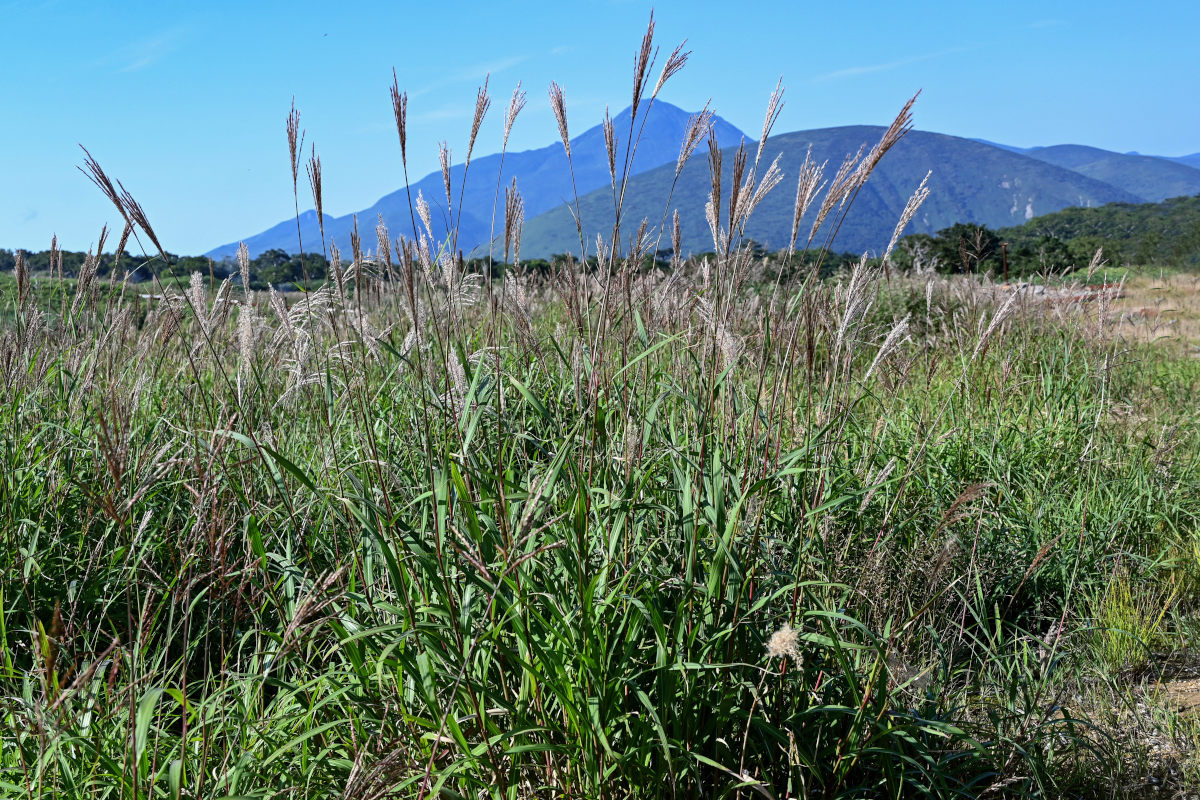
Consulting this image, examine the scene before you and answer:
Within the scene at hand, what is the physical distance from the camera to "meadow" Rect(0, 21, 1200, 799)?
1.41 metres

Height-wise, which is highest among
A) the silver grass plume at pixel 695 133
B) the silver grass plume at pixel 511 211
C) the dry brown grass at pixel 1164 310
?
the silver grass plume at pixel 695 133

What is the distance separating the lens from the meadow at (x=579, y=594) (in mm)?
1409

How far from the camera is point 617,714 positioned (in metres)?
1.44

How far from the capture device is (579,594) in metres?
1.43

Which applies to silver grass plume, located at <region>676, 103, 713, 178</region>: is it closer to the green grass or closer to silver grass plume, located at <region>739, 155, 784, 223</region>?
silver grass plume, located at <region>739, 155, 784, 223</region>

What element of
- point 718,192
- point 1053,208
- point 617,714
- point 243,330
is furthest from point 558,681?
point 1053,208

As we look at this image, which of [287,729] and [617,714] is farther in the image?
[287,729]

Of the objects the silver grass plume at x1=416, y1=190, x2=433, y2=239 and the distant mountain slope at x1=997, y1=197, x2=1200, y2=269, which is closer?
the silver grass plume at x1=416, y1=190, x2=433, y2=239

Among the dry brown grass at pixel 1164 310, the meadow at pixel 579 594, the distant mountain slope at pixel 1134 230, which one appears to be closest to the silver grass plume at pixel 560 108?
the meadow at pixel 579 594

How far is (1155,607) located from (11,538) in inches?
153

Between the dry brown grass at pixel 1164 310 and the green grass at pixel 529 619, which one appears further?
the dry brown grass at pixel 1164 310

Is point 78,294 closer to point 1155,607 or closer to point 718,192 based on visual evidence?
point 718,192

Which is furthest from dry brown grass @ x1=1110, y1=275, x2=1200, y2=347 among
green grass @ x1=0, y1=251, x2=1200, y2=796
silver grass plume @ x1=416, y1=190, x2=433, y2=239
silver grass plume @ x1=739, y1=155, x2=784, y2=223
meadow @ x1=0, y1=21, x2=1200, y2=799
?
silver grass plume @ x1=416, y1=190, x2=433, y2=239

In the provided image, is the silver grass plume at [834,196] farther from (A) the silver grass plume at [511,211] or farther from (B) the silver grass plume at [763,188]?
(A) the silver grass plume at [511,211]
